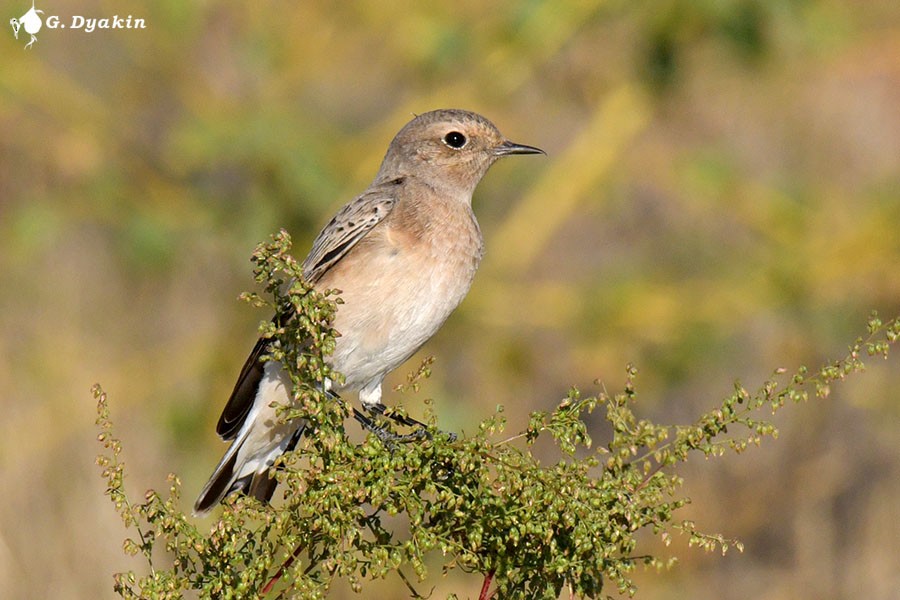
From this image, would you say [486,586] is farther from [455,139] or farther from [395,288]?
[455,139]

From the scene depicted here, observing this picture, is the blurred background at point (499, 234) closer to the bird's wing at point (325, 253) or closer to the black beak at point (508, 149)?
the black beak at point (508, 149)

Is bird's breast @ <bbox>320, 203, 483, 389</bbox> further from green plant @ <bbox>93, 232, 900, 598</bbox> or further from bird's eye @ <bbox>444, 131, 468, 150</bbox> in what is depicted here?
green plant @ <bbox>93, 232, 900, 598</bbox>

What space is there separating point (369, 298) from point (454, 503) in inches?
85.4

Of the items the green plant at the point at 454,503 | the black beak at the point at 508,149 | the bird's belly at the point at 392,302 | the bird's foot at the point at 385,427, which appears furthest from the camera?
the black beak at the point at 508,149

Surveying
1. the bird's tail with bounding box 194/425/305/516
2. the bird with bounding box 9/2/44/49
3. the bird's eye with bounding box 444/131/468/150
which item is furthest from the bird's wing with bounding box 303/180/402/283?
the bird with bounding box 9/2/44/49

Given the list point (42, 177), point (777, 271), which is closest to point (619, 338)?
point (777, 271)

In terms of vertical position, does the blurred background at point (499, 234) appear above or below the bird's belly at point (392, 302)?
above

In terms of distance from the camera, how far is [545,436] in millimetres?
10703

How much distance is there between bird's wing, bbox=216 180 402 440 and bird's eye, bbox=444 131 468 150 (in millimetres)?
649

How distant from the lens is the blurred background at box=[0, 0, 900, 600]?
312 inches

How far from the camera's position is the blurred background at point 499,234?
7.93 metres

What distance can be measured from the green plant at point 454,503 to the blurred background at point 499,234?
4.20 metres

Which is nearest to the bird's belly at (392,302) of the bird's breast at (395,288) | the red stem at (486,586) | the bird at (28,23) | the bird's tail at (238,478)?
the bird's breast at (395,288)
